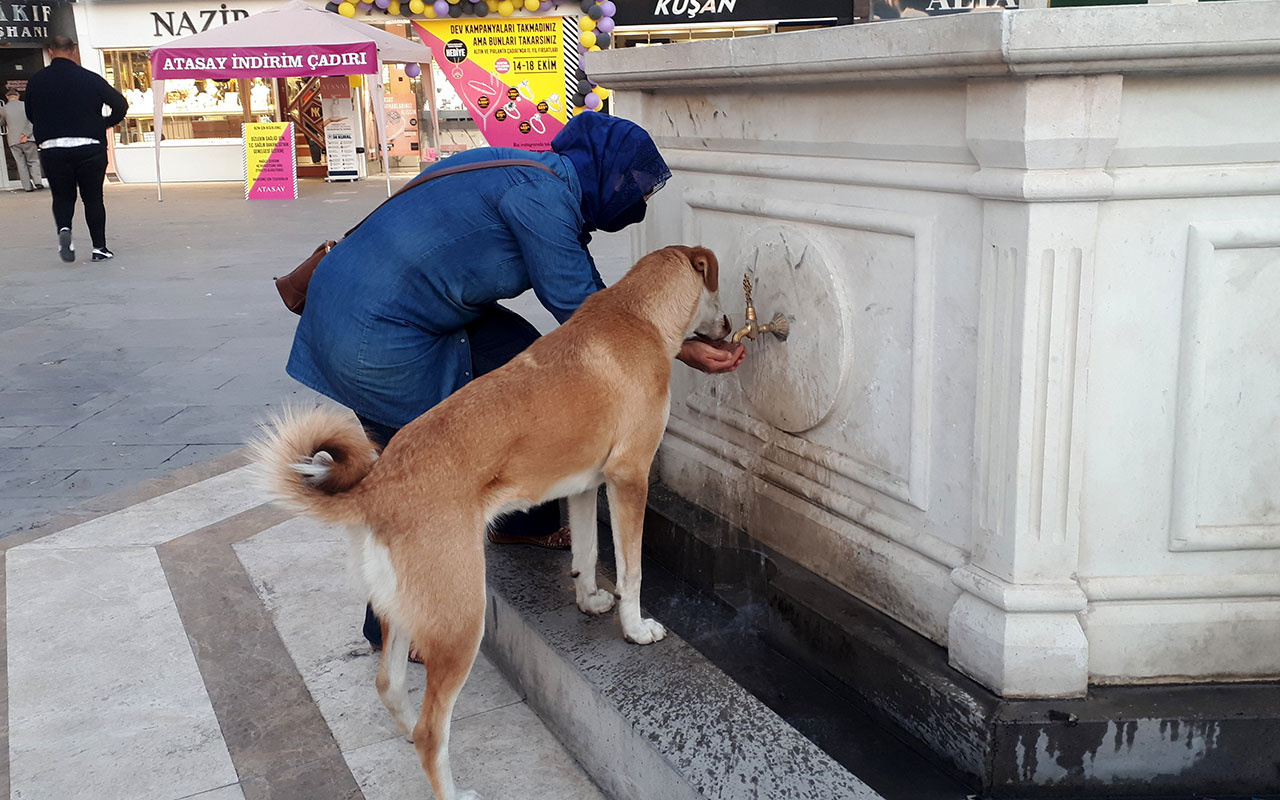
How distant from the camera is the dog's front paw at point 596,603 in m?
3.23

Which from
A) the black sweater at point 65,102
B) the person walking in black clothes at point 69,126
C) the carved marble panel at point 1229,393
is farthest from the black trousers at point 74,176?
the carved marble panel at point 1229,393

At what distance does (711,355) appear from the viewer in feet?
10.6

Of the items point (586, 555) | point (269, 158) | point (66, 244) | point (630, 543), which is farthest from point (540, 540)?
point (269, 158)

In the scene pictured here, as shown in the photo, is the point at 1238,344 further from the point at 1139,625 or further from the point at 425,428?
the point at 425,428

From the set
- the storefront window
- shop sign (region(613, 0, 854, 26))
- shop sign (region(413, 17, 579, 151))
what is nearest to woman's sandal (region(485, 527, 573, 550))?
shop sign (region(413, 17, 579, 151))

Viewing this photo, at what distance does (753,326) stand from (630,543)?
769 millimetres

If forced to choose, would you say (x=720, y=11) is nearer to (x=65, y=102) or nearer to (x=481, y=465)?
(x=65, y=102)

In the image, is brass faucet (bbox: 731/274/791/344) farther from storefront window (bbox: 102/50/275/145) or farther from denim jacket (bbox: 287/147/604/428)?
storefront window (bbox: 102/50/275/145)

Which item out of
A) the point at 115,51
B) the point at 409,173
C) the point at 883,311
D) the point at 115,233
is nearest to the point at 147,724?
the point at 883,311

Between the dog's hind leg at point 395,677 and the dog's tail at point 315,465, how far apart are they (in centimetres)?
46

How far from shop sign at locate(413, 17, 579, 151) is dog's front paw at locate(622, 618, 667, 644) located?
60.9 ft

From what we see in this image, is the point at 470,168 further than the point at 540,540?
No

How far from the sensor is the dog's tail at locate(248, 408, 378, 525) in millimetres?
2537

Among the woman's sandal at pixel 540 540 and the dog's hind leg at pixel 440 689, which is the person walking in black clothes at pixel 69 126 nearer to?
the woman's sandal at pixel 540 540
